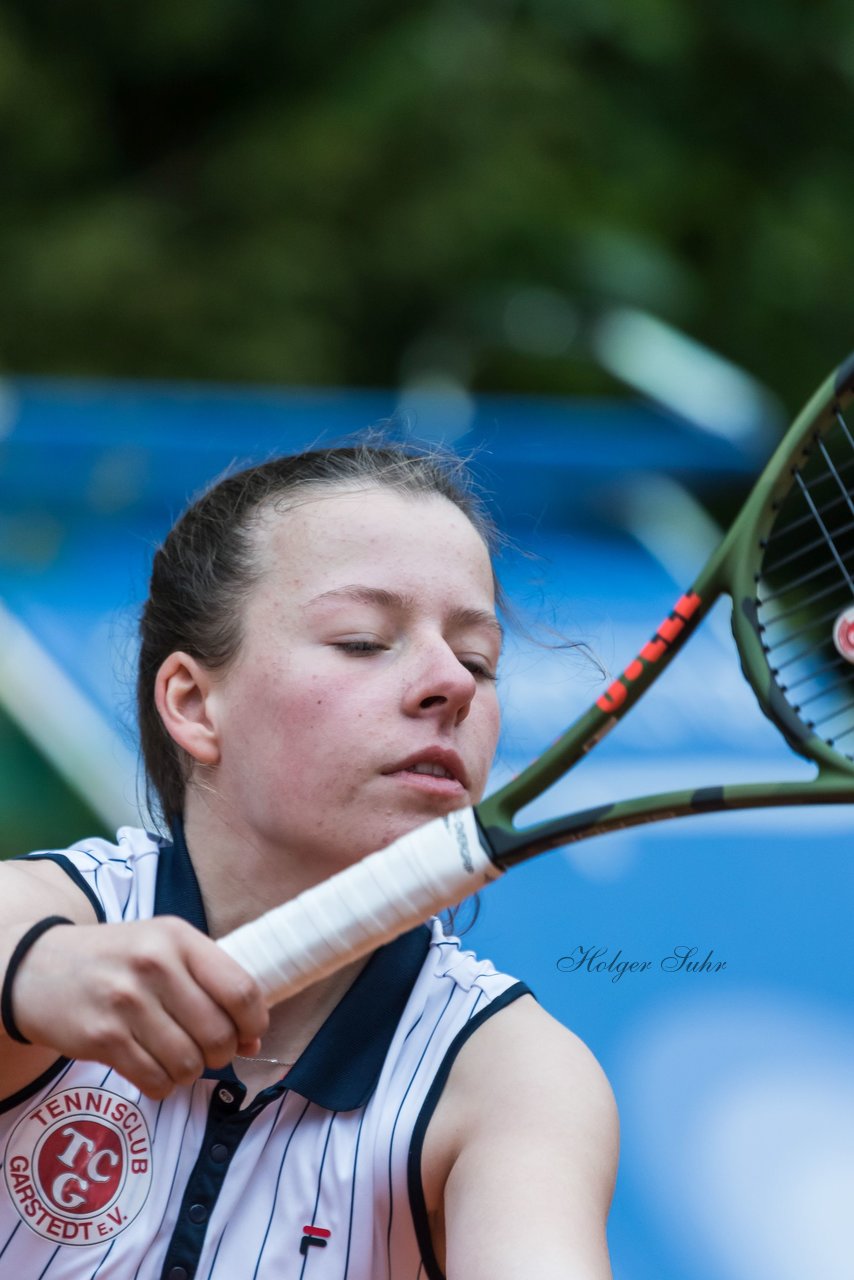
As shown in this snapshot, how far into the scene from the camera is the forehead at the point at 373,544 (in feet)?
5.40

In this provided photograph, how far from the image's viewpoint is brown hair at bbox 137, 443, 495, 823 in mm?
1768

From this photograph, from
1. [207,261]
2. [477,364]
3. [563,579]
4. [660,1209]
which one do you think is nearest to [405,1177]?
[660,1209]

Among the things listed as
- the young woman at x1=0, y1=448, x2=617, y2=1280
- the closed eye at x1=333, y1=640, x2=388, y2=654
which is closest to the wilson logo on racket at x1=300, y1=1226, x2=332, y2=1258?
the young woman at x1=0, y1=448, x2=617, y2=1280

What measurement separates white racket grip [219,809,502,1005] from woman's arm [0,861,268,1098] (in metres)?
0.03


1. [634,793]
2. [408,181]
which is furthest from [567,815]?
[408,181]

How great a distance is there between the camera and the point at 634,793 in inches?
108

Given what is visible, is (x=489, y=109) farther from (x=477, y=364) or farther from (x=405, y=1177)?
(x=405, y=1177)

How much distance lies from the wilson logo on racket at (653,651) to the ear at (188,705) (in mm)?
449

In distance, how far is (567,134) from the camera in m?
5.90

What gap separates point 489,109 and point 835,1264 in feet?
14.7

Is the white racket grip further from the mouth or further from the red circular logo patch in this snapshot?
the red circular logo patch

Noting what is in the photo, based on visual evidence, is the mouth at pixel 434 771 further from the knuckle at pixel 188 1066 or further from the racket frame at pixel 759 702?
the knuckle at pixel 188 1066
